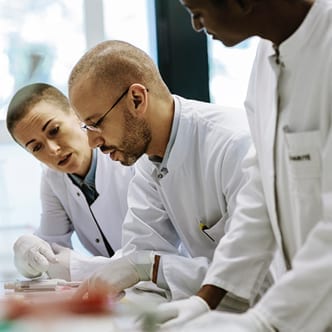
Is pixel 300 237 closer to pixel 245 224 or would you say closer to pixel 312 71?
pixel 245 224

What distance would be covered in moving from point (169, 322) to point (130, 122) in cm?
81

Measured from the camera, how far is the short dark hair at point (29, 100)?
237 centimetres

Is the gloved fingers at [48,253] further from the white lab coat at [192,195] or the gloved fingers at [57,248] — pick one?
the white lab coat at [192,195]

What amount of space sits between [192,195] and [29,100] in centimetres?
87

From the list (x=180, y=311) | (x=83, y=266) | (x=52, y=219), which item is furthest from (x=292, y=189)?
(x=52, y=219)

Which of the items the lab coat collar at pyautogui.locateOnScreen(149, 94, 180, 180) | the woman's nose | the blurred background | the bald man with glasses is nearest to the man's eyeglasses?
the bald man with glasses

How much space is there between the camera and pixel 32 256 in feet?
7.48

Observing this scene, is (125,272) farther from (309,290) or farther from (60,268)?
(309,290)

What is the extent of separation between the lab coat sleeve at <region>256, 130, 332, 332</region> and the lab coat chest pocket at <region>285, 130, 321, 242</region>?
3.0 inches

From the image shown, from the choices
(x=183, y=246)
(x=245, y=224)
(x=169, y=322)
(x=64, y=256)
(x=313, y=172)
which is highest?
(x=313, y=172)

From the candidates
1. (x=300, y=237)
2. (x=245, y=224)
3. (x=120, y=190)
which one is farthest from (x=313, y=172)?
(x=120, y=190)

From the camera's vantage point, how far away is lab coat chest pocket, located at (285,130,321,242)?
114 centimetres

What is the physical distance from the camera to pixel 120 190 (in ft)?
7.86

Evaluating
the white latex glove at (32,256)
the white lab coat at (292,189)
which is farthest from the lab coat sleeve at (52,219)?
the white lab coat at (292,189)
